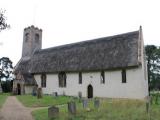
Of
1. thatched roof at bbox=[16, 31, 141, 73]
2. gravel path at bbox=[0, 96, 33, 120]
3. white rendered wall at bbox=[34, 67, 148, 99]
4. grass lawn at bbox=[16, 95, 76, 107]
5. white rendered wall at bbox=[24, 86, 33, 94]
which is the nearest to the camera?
gravel path at bbox=[0, 96, 33, 120]

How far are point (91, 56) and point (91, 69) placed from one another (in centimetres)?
239

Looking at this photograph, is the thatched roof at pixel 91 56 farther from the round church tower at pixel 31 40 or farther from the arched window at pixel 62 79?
the round church tower at pixel 31 40

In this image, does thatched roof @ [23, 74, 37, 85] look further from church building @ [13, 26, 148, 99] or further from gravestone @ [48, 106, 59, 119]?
gravestone @ [48, 106, 59, 119]

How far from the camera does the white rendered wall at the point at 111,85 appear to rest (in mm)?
25984

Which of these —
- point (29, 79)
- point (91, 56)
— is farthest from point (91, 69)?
point (29, 79)

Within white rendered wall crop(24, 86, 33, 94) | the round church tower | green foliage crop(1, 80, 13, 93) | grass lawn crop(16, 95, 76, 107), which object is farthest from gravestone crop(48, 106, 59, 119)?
green foliage crop(1, 80, 13, 93)

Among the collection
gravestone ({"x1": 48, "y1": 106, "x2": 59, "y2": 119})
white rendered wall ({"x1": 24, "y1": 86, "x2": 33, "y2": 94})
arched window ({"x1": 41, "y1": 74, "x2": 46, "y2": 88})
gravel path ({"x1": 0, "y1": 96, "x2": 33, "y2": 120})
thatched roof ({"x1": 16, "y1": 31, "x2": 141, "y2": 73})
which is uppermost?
thatched roof ({"x1": 16, "y1": 31, "x2": 141, "y2": 73})

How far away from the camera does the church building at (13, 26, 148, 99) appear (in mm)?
26625

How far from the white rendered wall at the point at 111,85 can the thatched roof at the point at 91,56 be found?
934 mm

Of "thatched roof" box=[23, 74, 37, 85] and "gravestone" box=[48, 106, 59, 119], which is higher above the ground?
"thatched roof" box=[23, 74, 37, 85]

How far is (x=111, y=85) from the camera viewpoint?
27797mm

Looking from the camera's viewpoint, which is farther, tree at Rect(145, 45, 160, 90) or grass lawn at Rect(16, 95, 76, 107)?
tree at Rect(145, 45, 160, 90)

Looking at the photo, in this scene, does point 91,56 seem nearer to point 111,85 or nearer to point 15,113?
point 111,85

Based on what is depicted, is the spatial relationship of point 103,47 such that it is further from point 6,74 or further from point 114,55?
point 6,74
